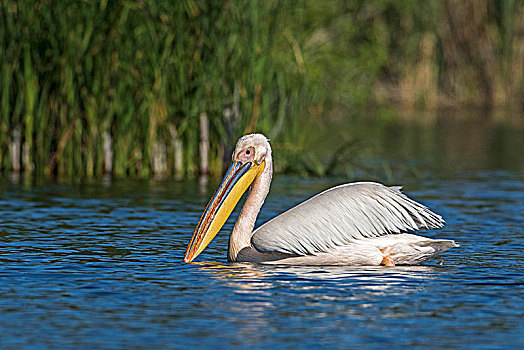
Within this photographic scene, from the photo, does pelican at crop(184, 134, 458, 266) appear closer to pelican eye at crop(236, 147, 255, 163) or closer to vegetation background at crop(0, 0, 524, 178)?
pelican eye at crop(236, 147, 255, 163)

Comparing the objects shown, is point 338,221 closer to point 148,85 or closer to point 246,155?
point 246,155

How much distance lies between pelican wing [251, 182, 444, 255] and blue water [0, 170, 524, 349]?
20 cm

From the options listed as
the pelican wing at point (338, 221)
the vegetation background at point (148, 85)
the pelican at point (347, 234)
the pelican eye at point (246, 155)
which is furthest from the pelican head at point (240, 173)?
the vegetation background at point (148, 85)

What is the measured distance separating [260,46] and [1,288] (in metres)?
7.04

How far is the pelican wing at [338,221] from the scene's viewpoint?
8.14 meters

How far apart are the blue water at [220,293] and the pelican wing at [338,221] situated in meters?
0.20

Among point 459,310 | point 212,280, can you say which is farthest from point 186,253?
point 459,310

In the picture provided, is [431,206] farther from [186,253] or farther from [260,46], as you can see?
[186,253]

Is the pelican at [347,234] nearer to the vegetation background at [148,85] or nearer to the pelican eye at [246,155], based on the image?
the pelican eye at [246,155]

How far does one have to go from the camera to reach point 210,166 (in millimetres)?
14758

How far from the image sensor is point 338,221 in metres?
8.18

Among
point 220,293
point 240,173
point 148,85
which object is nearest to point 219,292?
point 220,293

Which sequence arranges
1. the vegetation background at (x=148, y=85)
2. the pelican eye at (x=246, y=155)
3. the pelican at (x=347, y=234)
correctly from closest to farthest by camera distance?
the pelican at (x=347, y=234), the pelican eye at (x=246, y=155), the vegetation background at (x=148, y=85)

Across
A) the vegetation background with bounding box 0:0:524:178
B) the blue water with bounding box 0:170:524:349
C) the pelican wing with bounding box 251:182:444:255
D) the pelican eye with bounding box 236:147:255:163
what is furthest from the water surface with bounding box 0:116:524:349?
the vegetation background with bounding box 0:0:524:178
